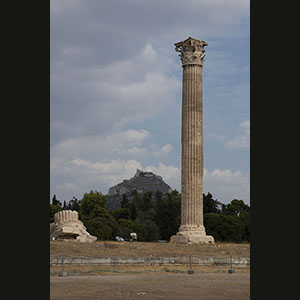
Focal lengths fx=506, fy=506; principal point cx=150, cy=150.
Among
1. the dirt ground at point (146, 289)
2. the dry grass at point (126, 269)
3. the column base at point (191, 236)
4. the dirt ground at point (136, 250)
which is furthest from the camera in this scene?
the column base at point (191, 236)

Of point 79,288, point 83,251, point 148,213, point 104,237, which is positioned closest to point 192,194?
point 83,251

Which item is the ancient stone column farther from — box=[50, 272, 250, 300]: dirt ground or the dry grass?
box=[50, 272, 250, 300]: dirt ground

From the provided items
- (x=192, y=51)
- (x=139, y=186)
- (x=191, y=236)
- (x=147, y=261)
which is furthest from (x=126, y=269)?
(x=139, y=186)

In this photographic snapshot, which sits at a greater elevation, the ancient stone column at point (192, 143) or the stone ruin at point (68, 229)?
the ancient stone column at point (192, 143)

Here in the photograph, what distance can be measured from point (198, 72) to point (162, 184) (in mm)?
131378

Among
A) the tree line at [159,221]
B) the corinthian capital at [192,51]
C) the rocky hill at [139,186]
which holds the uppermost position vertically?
the corinthian capital at [192,51]

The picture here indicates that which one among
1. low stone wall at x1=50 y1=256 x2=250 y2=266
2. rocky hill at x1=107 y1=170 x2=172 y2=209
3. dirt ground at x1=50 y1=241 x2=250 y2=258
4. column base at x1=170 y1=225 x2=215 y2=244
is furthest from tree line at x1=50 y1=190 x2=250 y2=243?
rocky hill at x1=107 y1=170 x2=172 y2=209

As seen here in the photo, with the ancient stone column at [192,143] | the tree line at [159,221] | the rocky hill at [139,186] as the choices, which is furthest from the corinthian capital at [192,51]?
the rocky hill at [139,186]

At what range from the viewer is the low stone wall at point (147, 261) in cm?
2164

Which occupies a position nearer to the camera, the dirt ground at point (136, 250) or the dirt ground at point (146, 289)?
the dirt ground at point (146, 289)

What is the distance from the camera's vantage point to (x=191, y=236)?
105 ft

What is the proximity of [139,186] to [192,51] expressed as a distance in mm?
130359

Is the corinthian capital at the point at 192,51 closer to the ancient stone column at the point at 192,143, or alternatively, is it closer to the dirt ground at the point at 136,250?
the ancient stone column at the point at 192,143
